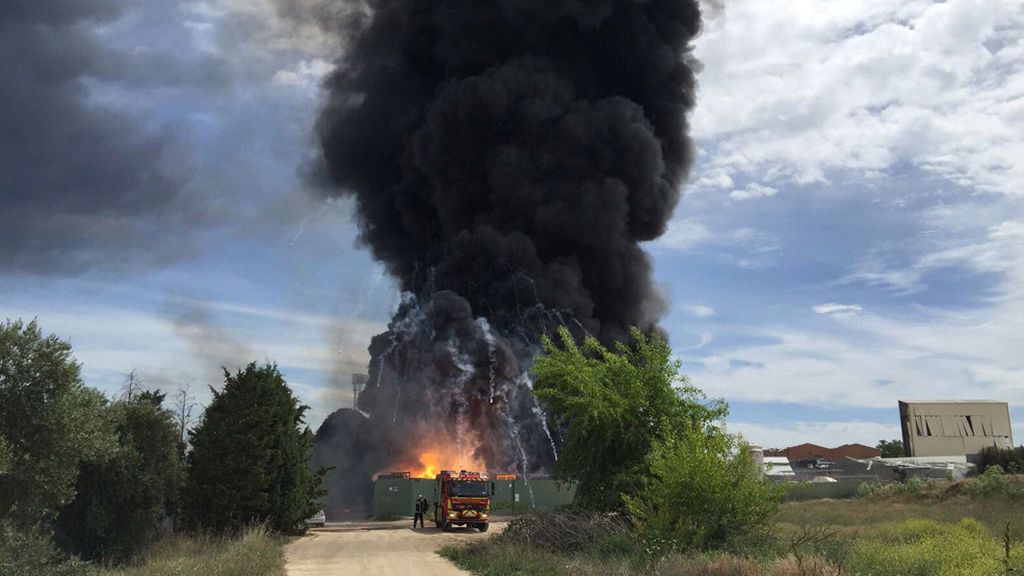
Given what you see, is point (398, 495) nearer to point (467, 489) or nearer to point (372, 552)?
point (467, 489)

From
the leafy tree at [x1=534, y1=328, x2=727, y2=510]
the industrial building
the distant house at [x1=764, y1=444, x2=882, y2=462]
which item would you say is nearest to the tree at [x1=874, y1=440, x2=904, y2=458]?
the distant house at [x1=764, y1=444, x2=882, y2=462]

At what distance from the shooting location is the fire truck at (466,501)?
35906 mm

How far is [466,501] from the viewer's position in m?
36.1

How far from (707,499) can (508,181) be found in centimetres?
4238

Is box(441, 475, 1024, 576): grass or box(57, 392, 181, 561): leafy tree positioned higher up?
box(57, 392, 181, 561): leafy tree

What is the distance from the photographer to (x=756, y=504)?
1850cm

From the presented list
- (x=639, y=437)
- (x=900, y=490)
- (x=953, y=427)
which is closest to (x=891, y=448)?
(x=953, y=427)

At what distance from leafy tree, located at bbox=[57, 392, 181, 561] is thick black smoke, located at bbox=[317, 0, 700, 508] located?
108ft

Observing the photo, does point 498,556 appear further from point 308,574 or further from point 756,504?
point 756,504

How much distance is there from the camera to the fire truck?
35.9 metres

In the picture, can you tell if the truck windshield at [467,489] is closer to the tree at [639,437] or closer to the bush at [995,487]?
the tree at [639,437]

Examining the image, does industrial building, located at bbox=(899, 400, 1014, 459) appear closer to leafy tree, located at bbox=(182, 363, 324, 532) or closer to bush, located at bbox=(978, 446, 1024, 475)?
bush, located at bbox=(978, 446, 1024, 475)

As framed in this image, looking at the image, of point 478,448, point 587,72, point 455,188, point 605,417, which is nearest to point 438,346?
point 478,448

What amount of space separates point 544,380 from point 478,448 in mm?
31758
